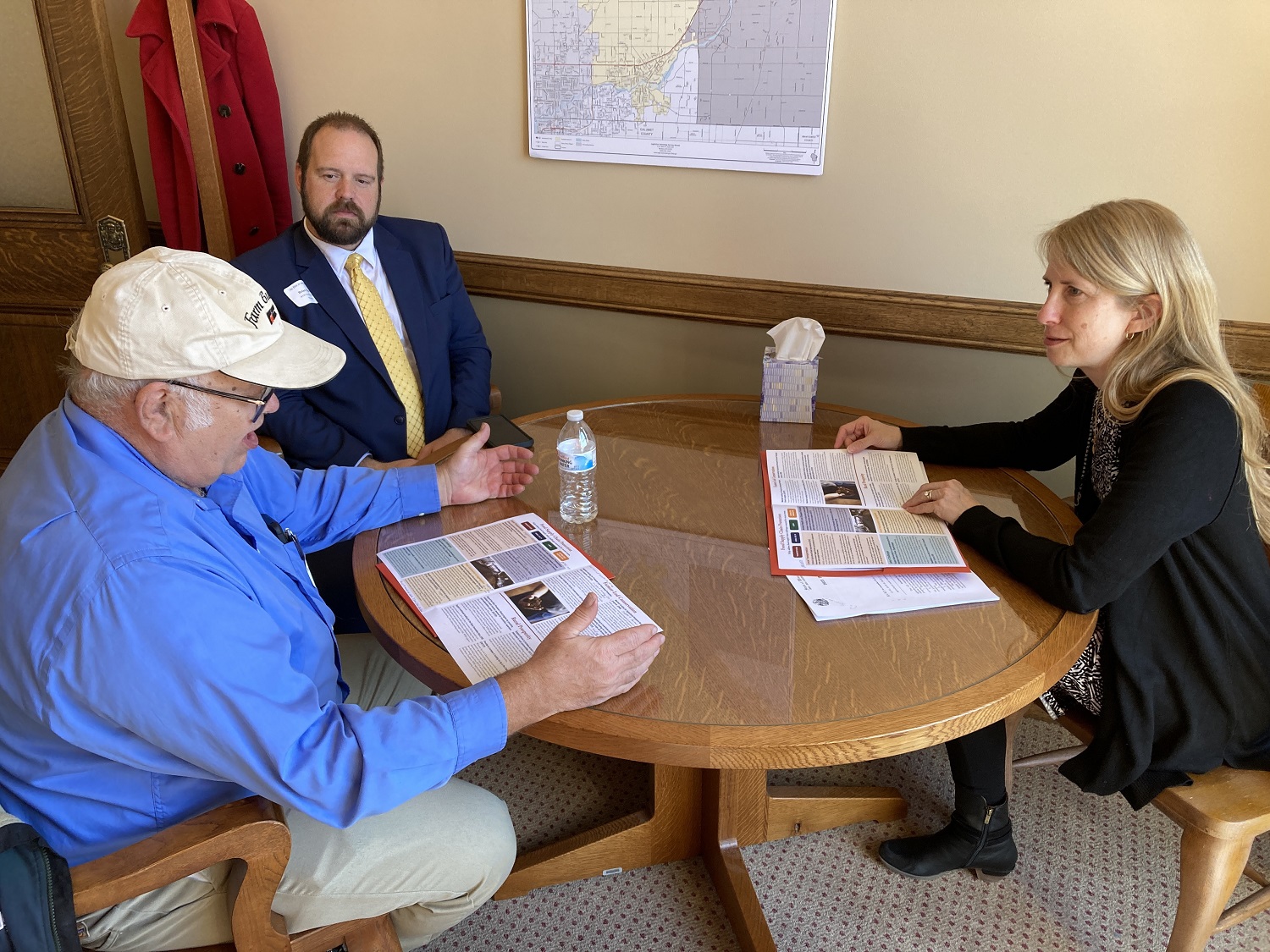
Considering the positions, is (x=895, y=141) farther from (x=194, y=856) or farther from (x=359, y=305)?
(x=194, y=856)

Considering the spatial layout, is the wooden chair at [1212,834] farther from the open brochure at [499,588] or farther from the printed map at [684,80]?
the printed map at [684,80]

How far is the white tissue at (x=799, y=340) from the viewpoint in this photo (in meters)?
2.22

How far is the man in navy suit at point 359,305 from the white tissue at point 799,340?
3.07 feet

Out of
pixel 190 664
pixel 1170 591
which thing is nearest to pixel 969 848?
pixel 1170 591

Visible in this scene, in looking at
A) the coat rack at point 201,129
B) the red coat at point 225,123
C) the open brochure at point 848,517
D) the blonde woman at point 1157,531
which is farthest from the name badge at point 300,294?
the blonde woman at point 1157,531

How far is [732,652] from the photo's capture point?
143 cm

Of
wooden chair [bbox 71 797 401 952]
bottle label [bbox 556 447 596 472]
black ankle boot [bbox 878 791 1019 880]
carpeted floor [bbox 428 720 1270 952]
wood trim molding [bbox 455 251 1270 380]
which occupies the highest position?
wood trim molding [bbox 455 251 1270 380]

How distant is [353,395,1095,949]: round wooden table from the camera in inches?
51.1

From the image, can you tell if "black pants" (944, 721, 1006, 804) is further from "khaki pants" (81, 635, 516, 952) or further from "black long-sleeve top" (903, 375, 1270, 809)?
"khaki pants" (81, 635, 516, 952)

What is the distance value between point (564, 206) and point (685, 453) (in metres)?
1.17

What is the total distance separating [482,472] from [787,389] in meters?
0.79

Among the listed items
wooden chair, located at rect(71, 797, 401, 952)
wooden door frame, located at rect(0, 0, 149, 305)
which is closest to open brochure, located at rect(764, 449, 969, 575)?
wooden chair, located at rect(71, 797, 401, 952)

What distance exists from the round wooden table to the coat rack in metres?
1.33

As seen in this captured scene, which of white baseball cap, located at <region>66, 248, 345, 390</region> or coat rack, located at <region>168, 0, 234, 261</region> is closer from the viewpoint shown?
white baseball cap, located at <region>66, 248, 345, 390</region>
